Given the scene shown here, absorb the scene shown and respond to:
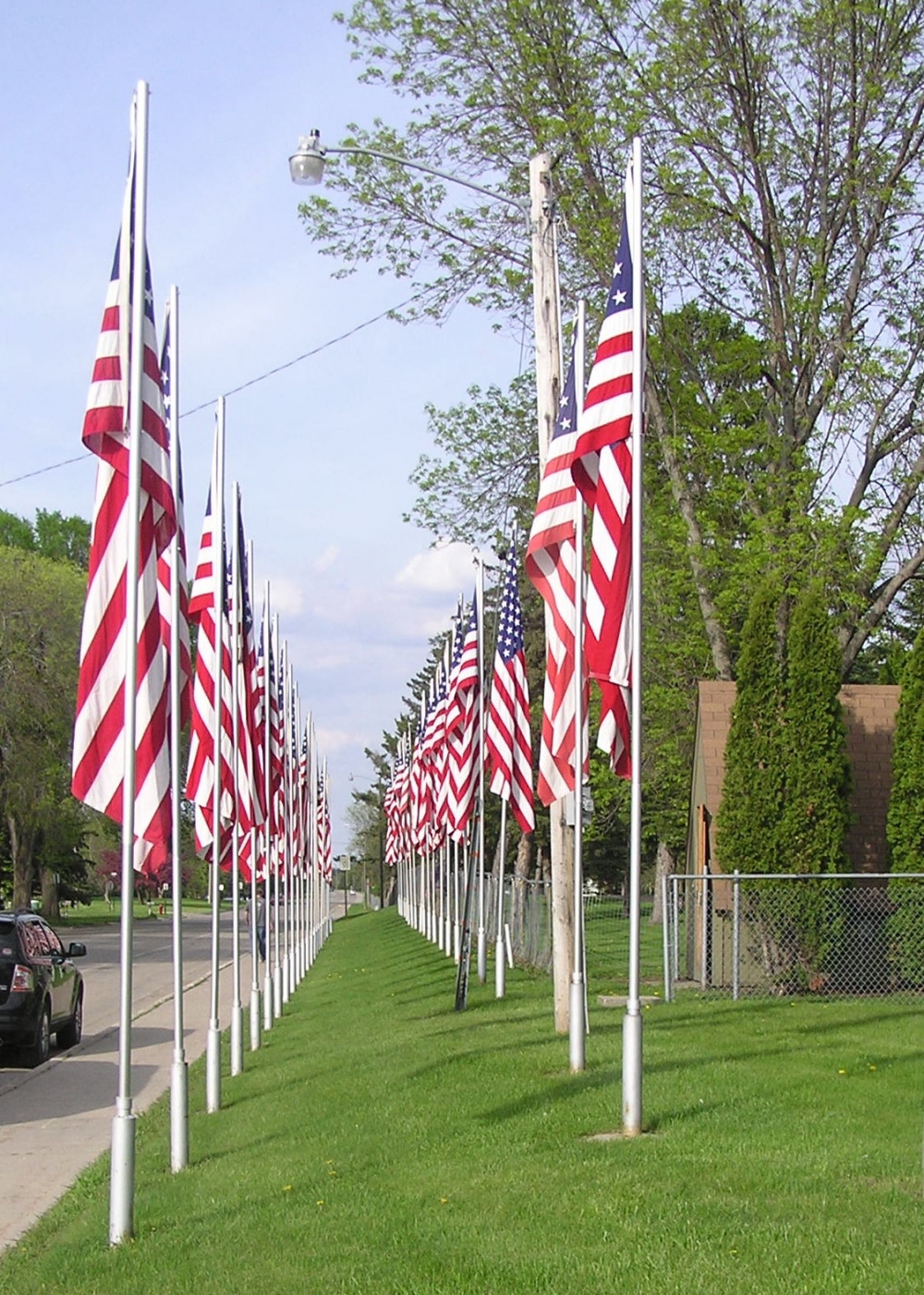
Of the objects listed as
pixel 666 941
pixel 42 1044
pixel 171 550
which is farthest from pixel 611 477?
pixel 42 1044

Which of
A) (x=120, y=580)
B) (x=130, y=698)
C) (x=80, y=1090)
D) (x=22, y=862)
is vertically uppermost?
(x=120, y=580)

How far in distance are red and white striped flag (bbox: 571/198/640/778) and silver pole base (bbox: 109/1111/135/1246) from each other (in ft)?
14.2

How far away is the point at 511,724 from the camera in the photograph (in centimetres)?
2075

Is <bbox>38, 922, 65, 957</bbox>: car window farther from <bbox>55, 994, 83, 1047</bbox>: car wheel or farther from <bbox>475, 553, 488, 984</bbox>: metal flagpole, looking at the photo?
<bbox>475, 553, 488, 984</bbox>: metal flagpole

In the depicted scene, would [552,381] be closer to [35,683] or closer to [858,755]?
[858,755]

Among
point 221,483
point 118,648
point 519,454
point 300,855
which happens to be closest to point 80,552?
point 300,855

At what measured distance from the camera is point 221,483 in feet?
48.3

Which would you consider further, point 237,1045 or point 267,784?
point 267,784

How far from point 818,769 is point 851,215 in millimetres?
9611

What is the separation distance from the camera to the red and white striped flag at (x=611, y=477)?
36.8 feet

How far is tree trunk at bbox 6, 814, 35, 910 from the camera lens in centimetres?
6158

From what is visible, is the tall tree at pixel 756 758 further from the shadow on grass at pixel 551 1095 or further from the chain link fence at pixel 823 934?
the shadow on grass at pixel 551 1095

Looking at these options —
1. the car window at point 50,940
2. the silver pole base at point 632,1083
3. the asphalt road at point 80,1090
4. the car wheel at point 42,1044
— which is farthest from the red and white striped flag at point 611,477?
the car window at point 50,940

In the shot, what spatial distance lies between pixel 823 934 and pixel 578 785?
797 cm
